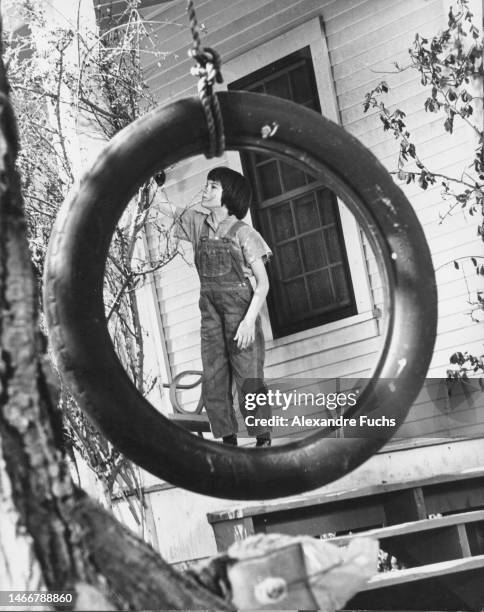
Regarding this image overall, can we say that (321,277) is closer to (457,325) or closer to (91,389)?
(457,325)

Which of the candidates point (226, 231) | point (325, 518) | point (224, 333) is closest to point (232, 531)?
point (325, 518)

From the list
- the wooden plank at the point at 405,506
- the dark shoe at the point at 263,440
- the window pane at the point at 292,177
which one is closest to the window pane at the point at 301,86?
the window pane at the point at 292,177

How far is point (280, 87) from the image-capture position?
650cm

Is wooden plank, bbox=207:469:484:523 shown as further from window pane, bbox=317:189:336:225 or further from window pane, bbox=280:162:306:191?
window pane, bbox=280:162:306:191

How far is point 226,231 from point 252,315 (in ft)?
1.47

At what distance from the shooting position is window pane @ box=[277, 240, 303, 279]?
646 cm

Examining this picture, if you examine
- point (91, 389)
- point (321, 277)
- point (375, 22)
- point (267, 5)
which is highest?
point (267, 5)

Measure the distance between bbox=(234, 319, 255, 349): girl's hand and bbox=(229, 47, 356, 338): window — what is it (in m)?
1.89

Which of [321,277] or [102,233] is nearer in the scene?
[102,233]

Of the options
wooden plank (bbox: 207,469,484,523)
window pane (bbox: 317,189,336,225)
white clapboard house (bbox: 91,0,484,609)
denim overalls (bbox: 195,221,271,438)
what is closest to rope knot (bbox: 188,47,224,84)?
wooden plank (bbox: 207,469,484,523)

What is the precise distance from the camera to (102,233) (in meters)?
2.23

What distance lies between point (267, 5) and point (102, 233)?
15.2 feet

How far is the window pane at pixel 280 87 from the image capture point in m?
6.46

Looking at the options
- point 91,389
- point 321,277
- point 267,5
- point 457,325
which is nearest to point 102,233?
point 91,389
